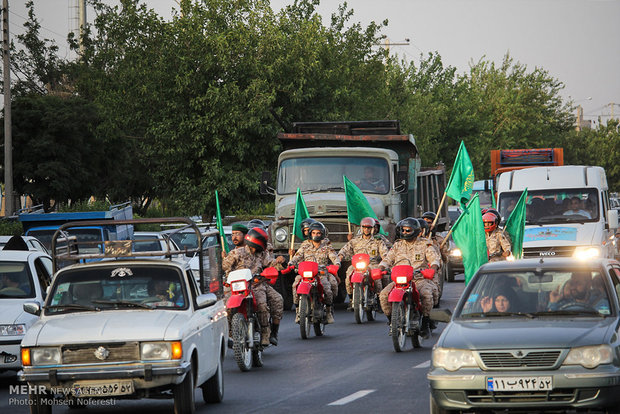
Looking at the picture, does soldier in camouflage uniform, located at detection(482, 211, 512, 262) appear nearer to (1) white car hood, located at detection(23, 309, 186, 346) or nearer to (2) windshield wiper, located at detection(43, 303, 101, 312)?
(1) white car hood, located at detection(23, 309, 186, 346)

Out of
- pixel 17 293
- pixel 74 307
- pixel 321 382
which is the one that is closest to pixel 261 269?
pixel 321 382

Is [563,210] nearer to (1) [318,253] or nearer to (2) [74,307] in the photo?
(1) [318,253]

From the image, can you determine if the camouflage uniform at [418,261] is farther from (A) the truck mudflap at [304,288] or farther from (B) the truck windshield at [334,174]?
(B) the truck windshield at [334,174]

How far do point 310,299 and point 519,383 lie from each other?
29.4ft

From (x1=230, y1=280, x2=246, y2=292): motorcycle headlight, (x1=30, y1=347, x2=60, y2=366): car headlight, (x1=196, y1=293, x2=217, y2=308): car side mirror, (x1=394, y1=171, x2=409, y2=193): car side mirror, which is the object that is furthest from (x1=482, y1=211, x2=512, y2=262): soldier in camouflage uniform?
(x1=30, y1=347, x2=60, y2=366): car headlight

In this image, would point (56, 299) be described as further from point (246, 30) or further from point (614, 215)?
point (246, 30)

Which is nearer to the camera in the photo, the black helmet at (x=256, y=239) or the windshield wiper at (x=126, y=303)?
the windshield wiper at (x=126, y=303)

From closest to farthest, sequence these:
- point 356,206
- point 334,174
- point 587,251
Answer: point 356,206
point 587,251
point 334,174

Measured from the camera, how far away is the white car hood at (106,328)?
9586 millimetres

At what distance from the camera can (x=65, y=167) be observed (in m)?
51.1

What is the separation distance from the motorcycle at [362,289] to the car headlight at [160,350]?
363 inches

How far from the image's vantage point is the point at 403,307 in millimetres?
15266

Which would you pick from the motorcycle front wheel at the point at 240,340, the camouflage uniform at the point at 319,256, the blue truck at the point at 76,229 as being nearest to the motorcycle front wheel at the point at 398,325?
the motorcycle front wheel at the point at 240,340

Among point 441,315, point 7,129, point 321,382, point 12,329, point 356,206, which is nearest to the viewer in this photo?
point 441,315
